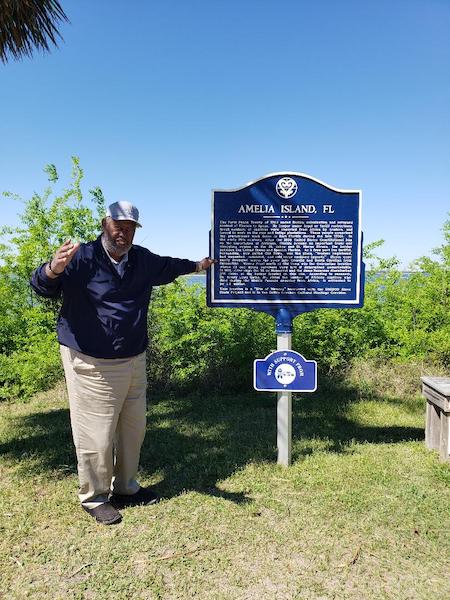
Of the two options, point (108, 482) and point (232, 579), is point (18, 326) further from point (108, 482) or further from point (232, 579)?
point (232, 579)

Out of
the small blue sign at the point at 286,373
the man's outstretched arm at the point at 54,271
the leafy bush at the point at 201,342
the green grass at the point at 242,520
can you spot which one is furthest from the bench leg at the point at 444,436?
the man's outstretched arm at the point at 54,271

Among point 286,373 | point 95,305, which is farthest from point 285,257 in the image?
point 95,305

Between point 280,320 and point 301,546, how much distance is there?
6.15 ft

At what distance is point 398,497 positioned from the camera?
3.76 meters

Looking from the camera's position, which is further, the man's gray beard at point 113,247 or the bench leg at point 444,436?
the bench leg at point 444,436

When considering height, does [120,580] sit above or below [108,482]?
below

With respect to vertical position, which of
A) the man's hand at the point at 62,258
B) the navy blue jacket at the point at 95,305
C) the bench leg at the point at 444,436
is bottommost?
the bench leg at the point at 444,436

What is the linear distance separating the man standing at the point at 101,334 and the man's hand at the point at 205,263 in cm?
73

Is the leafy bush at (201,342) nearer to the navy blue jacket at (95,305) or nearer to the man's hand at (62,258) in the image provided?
the navy blue jacket at (95,305)

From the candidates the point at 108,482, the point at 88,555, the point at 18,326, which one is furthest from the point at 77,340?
the point at 18,326

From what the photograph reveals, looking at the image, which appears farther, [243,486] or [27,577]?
[243,486]

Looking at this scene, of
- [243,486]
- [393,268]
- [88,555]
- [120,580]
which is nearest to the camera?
[120,580]

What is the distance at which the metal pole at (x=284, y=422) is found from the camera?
438 cm

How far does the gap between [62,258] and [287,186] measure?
2107 mm
